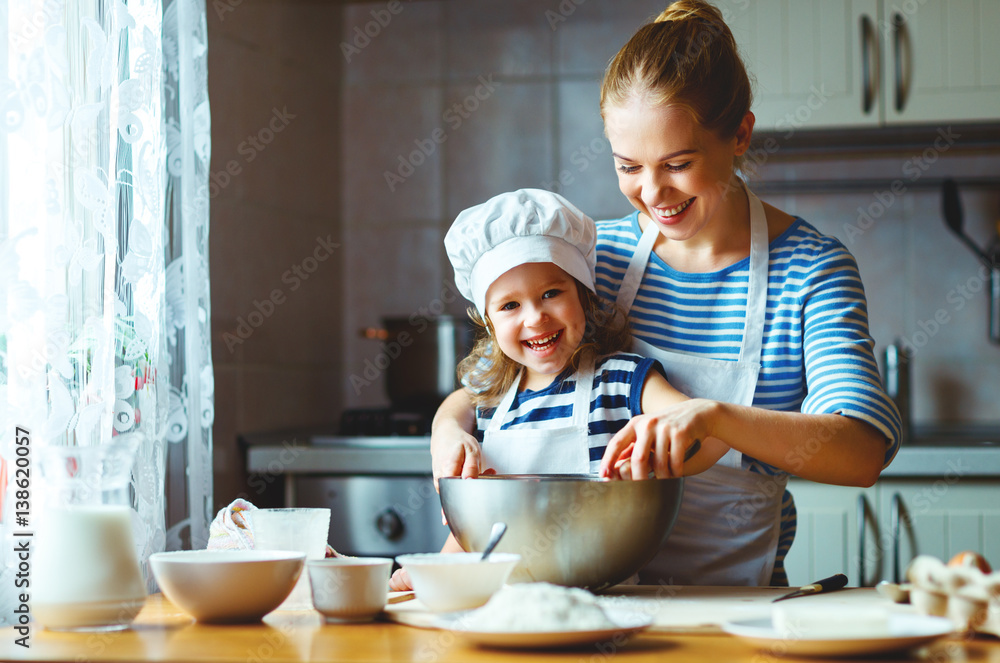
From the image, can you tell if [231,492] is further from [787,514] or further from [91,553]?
[91,553]

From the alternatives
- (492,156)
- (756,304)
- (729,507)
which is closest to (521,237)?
(756,304)

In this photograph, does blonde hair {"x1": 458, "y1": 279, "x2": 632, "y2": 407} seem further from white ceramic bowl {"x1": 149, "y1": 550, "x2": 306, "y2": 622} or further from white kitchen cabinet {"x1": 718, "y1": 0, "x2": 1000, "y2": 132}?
white kitchen cabinet {"x1": 718, "y1": 0, "x2": 1000, "y2": 132}

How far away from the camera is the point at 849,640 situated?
0.71 metres

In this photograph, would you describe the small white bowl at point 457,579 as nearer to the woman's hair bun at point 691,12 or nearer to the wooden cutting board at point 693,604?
the wooden cutting board at point 693,604

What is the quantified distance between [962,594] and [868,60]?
71.8 inches

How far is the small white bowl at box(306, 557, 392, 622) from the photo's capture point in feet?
2.88

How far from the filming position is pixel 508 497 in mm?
932

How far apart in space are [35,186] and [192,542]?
746 mm

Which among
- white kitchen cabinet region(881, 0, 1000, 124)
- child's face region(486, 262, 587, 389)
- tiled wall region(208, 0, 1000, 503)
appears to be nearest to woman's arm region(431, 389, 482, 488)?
child's face region(486, 262, 587, 389)

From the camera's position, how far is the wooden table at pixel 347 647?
0.74 m

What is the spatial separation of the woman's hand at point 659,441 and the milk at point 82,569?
0.46 meters

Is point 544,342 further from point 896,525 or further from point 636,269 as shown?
point 896,525

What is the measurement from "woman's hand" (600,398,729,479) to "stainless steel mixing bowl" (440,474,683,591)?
0.11 feet

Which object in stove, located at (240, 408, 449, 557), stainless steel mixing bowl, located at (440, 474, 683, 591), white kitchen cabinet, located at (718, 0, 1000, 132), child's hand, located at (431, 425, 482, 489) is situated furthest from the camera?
white kitchen cabinet, located at (718, 0, 1000, 132)
